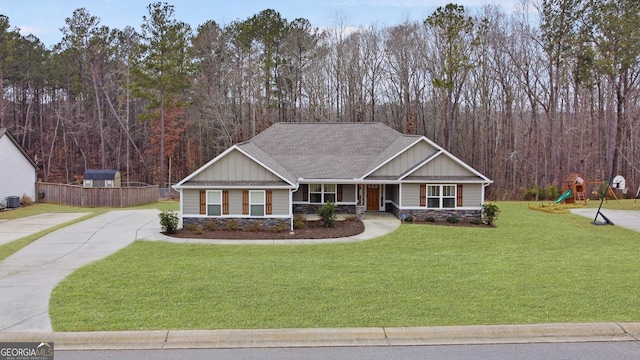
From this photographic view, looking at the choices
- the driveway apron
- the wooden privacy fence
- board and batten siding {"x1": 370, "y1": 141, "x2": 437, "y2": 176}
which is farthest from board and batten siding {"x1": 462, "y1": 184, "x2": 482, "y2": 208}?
the wooden privacy fence

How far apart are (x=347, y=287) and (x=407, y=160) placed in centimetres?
1500

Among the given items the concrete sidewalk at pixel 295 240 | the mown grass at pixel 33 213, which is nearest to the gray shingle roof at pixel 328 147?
the concrete sidewalk at pixel 295 240

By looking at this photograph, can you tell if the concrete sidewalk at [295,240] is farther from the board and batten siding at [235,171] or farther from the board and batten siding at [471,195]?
the board and batten siding at [471,195]

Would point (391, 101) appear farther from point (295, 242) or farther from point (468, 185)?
point (295, 242)

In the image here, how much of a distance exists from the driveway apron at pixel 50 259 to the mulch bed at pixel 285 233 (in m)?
1.96

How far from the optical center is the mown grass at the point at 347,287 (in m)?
7.73

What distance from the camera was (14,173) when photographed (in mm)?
31578

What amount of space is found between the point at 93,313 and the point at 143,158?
153 ft

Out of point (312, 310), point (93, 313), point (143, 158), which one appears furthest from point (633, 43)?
point (143, 158)

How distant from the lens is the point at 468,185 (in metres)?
22.9

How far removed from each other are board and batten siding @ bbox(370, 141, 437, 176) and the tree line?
55.2 feet

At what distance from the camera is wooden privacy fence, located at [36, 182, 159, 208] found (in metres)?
31.6

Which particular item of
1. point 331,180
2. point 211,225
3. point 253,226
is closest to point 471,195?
point 331,180

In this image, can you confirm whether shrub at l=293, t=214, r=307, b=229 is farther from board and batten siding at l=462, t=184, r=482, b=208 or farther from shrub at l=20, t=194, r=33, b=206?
shrub at l=20, t=194, r=33, b=206
